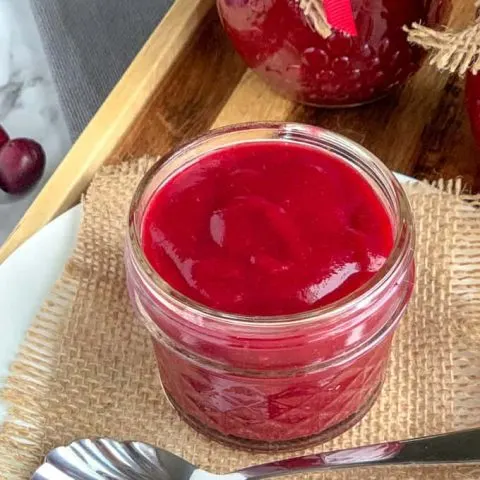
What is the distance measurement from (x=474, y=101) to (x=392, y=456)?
396 mm

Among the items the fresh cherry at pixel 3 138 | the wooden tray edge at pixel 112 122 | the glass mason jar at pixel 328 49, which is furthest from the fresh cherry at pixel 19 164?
the glass mason jar at pixel 328 49

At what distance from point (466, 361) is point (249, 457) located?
0.22m

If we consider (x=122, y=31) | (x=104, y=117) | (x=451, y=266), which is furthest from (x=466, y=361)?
(x=122, y=31)

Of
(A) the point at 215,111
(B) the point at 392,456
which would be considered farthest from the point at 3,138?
(B) the point at 392,456

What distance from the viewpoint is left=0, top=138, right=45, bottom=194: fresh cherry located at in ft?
3.91

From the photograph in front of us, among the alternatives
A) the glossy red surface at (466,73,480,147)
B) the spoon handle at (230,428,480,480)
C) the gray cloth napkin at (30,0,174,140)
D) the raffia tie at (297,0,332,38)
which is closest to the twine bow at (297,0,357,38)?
the raffia tie at (297,0,332,38)

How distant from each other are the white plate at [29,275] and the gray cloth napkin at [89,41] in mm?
424

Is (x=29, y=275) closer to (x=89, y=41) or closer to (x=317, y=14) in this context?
(x=317, y=14)

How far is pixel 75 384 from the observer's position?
0.87 m

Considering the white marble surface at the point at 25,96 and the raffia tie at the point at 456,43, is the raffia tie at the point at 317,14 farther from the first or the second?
the white marble surface at the point at 25,96

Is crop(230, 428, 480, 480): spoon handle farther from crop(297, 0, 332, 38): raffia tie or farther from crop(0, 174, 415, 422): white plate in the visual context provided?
crop(297, 0, 332, 38): raffia tie

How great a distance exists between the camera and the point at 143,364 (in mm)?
899

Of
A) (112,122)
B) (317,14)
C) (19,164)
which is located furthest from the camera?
(19,164)

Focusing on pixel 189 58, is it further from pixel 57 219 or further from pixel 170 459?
pixel 170 459
